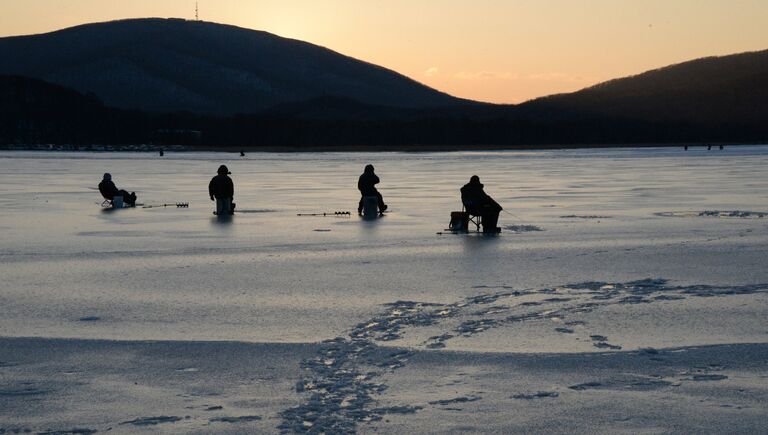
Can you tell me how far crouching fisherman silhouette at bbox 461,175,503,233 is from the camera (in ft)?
67.4

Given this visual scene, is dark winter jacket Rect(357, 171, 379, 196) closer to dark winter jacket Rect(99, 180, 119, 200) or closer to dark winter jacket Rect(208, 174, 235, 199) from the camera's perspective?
dark winter jacket Rect(208, 174, 235, 199)

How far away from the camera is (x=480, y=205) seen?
20.8 meters

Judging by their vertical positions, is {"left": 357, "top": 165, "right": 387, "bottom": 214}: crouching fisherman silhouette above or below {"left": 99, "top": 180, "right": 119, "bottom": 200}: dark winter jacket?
above

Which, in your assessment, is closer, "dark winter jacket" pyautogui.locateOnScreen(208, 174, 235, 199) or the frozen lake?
the frozen lake

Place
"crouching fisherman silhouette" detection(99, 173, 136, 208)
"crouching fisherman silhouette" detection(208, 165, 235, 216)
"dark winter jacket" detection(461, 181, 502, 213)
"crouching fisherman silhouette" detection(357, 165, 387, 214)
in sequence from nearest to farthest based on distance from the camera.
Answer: "dark winter jacket" detection(461, 181, 502, 213), "crouching fisherman silhouette" detection(357, 165, 387, 214), "crouching fisherman silhouette" detection(208, 165, 235, 216), "crouching fisherman silhouette" detection(99, 173, 136, 208)

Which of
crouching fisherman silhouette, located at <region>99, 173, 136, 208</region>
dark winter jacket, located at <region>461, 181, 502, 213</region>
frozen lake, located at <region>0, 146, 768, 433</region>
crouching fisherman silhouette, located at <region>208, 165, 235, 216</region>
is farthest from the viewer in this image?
crouching fisherman silhouette, located at <region>99, 173, 136, 208</region>

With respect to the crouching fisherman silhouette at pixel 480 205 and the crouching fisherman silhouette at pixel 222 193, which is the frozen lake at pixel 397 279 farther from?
the crouching fisherman silhouette at pixel 222 193

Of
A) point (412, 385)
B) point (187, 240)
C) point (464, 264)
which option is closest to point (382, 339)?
point (412, 385)

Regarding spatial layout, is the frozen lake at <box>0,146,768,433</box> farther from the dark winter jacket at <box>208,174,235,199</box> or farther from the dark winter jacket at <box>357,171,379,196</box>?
the dark winter jacket at <box>208,174,235,199</box>

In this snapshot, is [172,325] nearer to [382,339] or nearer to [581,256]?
[382,339]

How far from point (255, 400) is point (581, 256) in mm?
9504

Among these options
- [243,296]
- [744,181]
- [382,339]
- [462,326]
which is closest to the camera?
[382,339]

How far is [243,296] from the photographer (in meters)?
12.1

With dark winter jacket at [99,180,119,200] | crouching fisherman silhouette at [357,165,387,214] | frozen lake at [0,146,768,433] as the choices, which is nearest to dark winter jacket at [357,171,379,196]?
crouching fisherman silhouette at [357,165,387,214]
